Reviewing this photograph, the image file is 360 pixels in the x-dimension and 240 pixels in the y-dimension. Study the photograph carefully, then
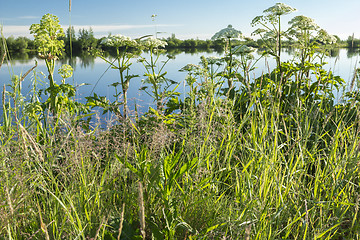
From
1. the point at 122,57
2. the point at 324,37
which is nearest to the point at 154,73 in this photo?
the point at 122,57

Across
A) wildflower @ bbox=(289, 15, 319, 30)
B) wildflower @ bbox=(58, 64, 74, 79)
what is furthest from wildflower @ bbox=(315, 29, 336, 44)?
wildflower @ bbox=(58, 64, 74, 79)

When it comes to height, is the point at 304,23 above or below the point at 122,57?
above

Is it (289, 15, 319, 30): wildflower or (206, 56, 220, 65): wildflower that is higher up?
A: (289, 15, 319, 30): wildflower

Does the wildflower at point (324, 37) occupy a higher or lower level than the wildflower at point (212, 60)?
higher

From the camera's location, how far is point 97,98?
2.52m

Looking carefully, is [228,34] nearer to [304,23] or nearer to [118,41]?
[304,23]

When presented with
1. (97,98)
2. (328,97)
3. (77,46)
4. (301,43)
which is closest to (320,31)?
(301,43)

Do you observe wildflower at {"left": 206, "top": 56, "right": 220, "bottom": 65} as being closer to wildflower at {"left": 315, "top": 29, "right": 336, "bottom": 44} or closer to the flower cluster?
the flower cluster

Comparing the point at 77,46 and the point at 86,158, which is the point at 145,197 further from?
the point at 77,46

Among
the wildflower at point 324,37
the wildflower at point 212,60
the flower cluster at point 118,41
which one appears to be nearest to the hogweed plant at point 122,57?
the flower cluster at point 118,41

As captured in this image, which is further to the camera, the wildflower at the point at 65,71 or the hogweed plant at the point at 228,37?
the hogweed plant at the point at 228,37

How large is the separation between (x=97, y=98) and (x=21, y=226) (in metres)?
1.20

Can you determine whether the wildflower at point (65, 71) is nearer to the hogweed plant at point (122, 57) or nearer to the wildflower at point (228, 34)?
the hogweed plant at point (122, 57)

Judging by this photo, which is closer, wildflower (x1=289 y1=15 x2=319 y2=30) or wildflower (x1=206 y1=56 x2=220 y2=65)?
wildflower (x1=206 y1=56 x2=220 y2=65)
